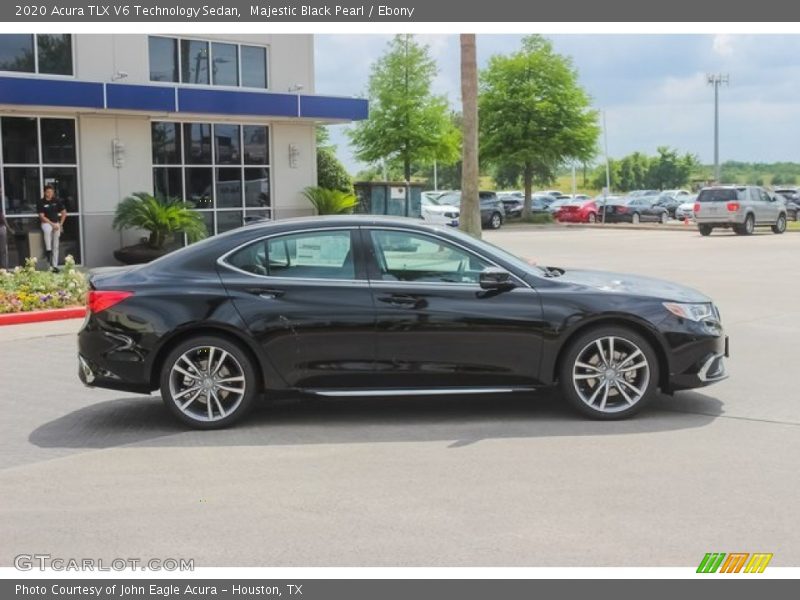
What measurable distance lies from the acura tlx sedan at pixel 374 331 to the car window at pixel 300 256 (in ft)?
0.03

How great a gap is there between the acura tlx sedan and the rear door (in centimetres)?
1

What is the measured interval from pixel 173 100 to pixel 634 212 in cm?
3456

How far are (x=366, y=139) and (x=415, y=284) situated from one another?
4512 centimetres

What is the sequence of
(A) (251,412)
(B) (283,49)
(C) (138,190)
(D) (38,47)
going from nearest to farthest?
1. (A) (251,412)
2. (D) (38,47)
3. (C) (138,190)
4. (B) (283,49)

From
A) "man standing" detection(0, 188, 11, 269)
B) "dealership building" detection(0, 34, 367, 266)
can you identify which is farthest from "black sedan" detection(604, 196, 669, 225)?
"man standing" detection(0, 188, 11, 269)

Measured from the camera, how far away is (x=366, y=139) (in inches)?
2047

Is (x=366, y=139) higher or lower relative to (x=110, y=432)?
higher

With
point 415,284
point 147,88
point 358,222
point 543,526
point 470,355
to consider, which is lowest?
point 543,526

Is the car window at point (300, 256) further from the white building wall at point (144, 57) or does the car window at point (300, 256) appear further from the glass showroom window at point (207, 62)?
the glass showroom window at point (207, 62)

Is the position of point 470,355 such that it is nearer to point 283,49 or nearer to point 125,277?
point 125,277

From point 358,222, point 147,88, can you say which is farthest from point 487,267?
point 147,88

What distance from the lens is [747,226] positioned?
120 feet

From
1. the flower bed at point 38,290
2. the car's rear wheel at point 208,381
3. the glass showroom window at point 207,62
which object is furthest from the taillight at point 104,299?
the glass showroom window at point 207,62

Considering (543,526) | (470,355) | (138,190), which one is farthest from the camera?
(138,190)
